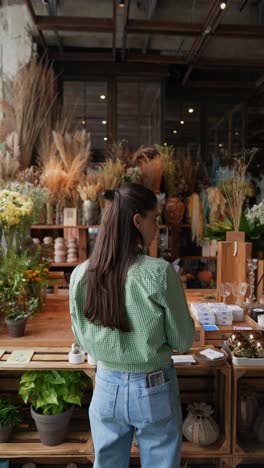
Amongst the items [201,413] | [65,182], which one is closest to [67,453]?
[201,413]

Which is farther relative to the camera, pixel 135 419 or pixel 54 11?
pixel 54 11

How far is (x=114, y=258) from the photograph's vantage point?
4.64 feet

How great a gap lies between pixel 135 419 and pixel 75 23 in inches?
153

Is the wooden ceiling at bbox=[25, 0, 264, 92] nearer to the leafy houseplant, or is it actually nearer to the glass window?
the glass window

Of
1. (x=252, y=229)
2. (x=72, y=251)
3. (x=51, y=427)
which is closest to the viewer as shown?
(x=51, y=427)

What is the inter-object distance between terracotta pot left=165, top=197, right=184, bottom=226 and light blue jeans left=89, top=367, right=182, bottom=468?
11.4 ft

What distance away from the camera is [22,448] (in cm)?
218

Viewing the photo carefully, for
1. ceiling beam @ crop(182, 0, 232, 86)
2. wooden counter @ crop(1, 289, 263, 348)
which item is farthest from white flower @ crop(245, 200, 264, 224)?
ceiling beam @ crop(182, 0, 232, 86)

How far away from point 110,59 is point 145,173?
1713mm

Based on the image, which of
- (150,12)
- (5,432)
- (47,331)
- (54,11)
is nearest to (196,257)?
(150,12)

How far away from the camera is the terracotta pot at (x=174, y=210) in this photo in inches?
196

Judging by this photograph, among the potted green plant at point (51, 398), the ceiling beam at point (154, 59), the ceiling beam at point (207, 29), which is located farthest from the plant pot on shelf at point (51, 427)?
the ceiling beam at point (154, 59)

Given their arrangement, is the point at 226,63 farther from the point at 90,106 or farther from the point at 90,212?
the point at 90,212

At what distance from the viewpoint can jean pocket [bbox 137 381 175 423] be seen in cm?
148
